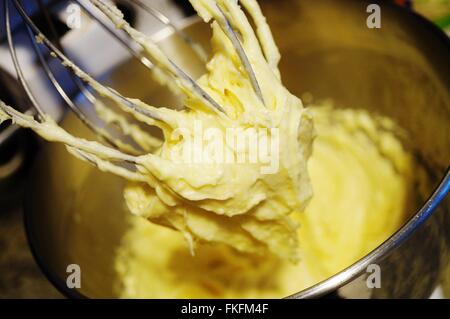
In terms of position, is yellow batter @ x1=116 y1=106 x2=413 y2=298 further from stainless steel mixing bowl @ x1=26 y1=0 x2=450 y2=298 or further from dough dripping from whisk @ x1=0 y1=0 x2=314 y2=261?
dough dripping from whisk @ x1=0 y1=0 x2=314 y2=261

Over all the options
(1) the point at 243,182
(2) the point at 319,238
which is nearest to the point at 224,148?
(1) the point at 243,182

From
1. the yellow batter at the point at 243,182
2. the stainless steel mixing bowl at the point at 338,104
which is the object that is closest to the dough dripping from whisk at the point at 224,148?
the yellow batter at the point at 243,182

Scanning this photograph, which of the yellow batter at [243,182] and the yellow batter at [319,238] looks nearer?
the yellow batter at [243,182]

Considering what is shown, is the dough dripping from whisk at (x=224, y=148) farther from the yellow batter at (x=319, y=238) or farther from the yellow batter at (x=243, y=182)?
the yellow batter at (x=319, y=238)

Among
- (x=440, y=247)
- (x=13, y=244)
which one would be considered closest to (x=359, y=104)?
(x=440, y=247)

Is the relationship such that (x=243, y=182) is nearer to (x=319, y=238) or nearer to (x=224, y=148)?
(x=224, y=148)

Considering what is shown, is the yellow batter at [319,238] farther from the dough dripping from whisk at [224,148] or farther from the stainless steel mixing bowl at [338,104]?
the dough dripping from whisk at [224,148]
